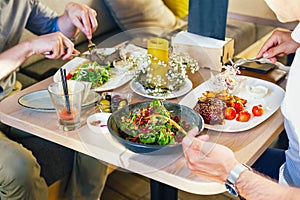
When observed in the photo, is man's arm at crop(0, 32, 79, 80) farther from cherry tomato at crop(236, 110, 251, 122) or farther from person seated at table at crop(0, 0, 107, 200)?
cherry tomato at crop(236, 110, 251, 122)

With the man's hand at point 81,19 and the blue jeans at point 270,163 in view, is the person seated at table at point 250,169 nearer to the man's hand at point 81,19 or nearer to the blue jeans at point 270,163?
the blue jeans at point 270,163

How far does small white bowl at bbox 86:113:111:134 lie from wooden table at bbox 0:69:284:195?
0.02m

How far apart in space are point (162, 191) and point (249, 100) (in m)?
0.42

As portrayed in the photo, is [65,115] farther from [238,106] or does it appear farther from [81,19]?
[81,19]

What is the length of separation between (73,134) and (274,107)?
612 millimetres

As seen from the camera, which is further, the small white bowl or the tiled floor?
the tiled floor

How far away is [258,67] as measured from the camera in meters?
1.68

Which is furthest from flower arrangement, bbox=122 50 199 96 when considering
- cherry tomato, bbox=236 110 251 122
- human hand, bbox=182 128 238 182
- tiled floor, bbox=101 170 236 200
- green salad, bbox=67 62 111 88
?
tiled floor, bbox=101 170 236 200

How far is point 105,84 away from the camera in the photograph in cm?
156

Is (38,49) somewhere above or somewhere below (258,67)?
above

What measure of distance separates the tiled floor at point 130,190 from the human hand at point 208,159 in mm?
971

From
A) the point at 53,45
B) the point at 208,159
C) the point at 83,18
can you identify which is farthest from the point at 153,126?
the point at 83,18

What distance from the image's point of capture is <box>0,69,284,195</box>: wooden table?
111 centimetres

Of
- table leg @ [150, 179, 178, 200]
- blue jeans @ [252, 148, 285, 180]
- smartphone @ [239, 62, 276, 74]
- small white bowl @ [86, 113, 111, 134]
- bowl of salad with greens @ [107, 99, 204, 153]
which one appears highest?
bowl of salad with greens @ [107, 99, 204, 153]
